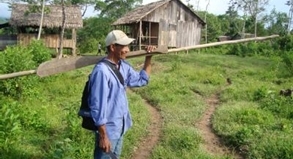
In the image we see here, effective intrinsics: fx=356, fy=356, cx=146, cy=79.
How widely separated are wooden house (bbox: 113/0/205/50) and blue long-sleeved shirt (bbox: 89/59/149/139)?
2043cm

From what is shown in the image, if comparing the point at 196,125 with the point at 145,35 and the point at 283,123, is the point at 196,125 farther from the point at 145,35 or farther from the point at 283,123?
the point at 145,35

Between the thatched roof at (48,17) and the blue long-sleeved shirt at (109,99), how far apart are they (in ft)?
73.2

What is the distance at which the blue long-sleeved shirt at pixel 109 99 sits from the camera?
3.57 meters

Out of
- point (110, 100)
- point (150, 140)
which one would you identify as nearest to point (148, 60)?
point (110, 100)

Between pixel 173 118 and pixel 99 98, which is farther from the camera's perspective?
pixel 173 118

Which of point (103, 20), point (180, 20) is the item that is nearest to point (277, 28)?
point (103, 20)

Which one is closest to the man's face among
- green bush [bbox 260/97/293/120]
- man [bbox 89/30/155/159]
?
man [bbox 89/30/155/159]

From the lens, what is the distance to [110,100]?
147 inches

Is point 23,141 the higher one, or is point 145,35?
point 145,35

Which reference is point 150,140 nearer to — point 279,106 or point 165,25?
point 279,106

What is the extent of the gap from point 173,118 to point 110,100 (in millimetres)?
4602

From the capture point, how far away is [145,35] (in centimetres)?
2612

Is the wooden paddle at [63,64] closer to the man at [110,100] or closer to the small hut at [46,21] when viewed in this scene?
the man at [110,100]

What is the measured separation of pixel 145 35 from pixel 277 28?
98.5 feet
